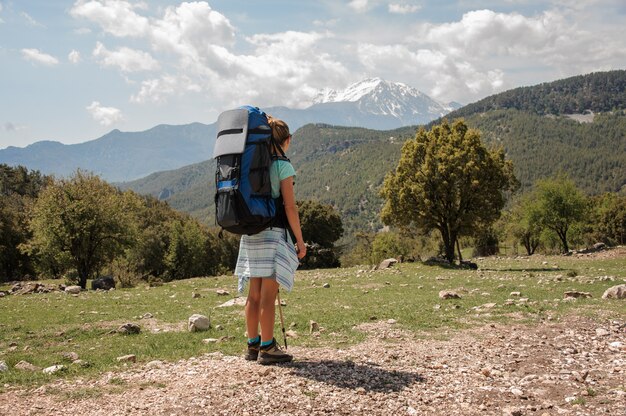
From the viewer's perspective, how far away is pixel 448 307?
12297 millimetres

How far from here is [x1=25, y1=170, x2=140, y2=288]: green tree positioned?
27938 millimetres

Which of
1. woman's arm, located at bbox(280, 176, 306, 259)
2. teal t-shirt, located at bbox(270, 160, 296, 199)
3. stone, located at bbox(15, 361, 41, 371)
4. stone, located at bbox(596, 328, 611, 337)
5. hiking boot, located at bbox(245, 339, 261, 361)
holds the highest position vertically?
teal t-shirt, located at bbox(270, 160, 296, 199)

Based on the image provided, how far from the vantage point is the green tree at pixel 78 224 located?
2794 cm

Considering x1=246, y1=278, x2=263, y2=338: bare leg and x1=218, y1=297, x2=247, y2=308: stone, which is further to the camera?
x1=218, y1=297, x2=247, y2=308: stone

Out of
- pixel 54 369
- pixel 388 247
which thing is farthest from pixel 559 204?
pixel 54 369

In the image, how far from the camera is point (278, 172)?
644 cm

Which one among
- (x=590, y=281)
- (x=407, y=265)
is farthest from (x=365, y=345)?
(x=407, y=265)

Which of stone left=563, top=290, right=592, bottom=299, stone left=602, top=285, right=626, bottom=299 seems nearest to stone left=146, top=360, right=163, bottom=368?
stone left=563, top=290, right=592, bottom=299

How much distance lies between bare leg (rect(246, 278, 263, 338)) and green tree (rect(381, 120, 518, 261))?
999 inches

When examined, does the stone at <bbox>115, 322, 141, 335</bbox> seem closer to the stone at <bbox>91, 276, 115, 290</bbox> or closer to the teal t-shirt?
the teal t-shirt

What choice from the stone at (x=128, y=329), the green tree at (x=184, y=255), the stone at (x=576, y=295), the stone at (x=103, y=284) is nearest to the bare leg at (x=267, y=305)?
the stone at (x=128, y=329)

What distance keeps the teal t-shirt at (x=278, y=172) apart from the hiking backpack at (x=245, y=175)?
4.6 inches

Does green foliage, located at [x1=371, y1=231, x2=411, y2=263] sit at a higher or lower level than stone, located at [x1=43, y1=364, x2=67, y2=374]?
lower

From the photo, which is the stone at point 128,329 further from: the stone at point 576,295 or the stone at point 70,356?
the stone at point 576,295
